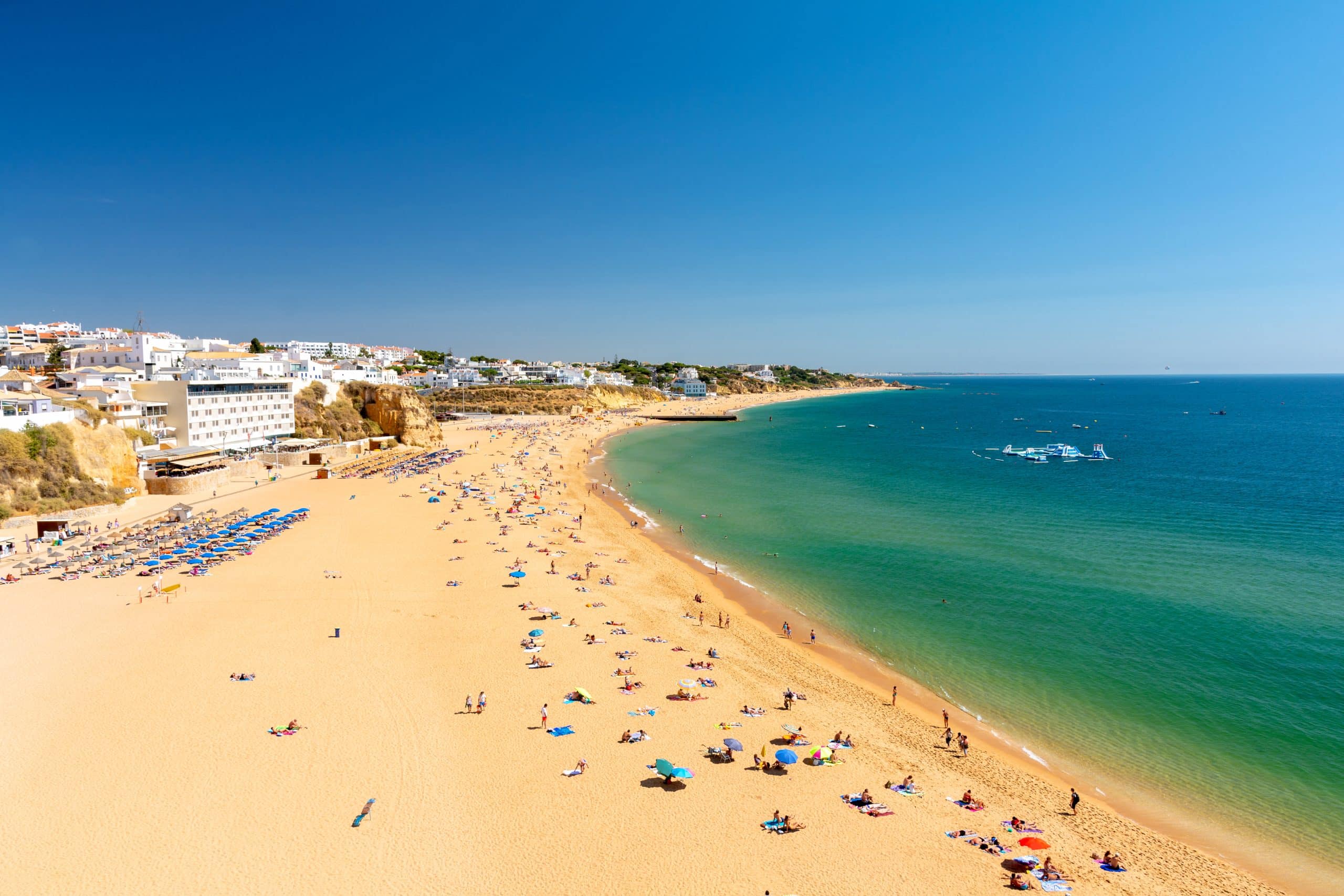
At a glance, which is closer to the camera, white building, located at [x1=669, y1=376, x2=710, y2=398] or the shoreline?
the shoreline

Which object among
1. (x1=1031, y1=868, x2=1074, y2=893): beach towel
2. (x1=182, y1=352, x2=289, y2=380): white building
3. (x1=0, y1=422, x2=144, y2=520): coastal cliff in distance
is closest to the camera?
(x1=1031, y1=868, x2=1074, y2=893): beach towel

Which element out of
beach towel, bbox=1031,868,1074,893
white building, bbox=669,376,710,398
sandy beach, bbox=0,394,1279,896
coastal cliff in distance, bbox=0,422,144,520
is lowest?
beach towel, bbox=1031,868,1074,893

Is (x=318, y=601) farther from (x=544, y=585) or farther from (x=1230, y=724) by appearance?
(x=1230, y=724)

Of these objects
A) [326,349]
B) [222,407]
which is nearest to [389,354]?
[326,349]

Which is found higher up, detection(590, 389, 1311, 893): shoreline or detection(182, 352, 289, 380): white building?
detection(182, 352, 289, 380): white building

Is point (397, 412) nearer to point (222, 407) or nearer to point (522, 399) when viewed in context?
point (222, 407)

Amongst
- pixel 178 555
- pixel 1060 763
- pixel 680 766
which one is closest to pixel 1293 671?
pixel 1060 763

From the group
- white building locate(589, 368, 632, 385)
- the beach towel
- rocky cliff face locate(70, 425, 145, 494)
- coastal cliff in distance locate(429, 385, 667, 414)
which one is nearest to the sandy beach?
the beach towel

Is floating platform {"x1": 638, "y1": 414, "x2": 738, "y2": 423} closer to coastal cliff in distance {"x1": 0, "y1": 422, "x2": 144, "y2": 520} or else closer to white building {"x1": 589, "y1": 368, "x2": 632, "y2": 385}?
white building {"x1": 589, "y1": 368, "x2": 632, "y2": 385}
